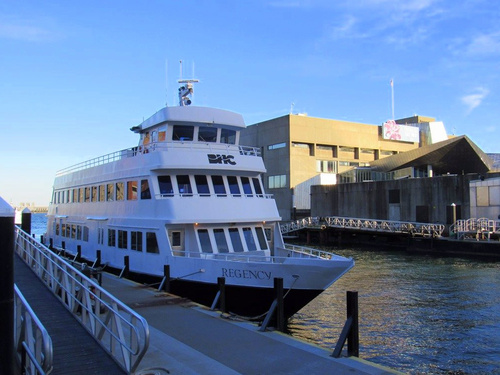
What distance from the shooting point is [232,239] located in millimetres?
16516

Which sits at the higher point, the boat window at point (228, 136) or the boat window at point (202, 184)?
the boat window at point (228, 136)

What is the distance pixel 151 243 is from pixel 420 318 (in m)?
10.5

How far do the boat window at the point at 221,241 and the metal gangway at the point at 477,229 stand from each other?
25784 mm

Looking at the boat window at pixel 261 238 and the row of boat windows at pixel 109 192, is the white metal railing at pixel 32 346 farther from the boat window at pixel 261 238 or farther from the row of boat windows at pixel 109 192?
the boat window at pixel 261 238

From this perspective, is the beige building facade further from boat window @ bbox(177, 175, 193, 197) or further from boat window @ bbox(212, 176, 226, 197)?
boat window @ bbox(177, 175, 193, 197)

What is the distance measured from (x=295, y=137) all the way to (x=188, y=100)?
42227 millimetres

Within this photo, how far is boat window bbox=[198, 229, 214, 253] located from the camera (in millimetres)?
15938

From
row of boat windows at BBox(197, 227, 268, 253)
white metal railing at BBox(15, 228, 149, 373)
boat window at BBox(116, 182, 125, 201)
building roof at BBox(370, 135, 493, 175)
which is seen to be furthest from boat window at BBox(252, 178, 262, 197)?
building roof at BBox(370, 135, 493, 175)

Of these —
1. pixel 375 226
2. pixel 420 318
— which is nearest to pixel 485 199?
pixel 375 226

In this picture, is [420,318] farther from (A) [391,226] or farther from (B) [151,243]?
(A) [391,226]

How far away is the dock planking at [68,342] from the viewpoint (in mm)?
7102

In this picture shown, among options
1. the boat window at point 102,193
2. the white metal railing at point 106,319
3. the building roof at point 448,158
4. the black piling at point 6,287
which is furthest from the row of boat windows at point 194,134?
the building roof at point 448,158

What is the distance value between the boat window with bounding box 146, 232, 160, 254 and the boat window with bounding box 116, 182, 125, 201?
308 cm

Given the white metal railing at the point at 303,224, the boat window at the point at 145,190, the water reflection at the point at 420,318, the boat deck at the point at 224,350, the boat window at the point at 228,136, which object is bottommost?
the water reflection at the point at 420,318
